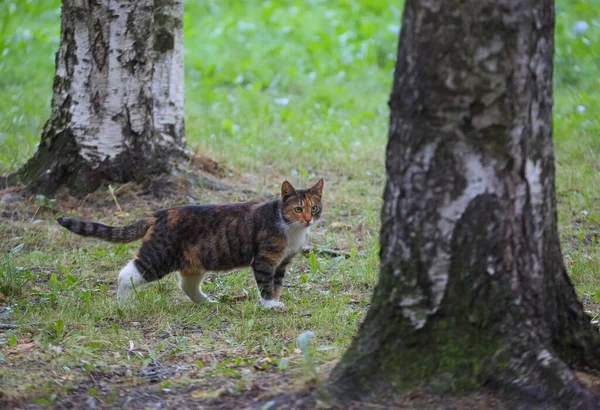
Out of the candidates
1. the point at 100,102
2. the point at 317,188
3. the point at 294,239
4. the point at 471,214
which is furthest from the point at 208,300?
the point at 471,214

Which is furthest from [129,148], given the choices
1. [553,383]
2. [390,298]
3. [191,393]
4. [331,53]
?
[331,53]

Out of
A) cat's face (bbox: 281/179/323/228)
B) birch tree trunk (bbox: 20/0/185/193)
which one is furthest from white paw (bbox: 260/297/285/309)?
birch tree trunk (bbox: 20/0/185/193)

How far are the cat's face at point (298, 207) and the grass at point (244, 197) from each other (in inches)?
19.7

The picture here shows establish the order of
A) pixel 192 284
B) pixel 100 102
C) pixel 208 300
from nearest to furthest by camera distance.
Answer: pixel 208 300, pixel 192 284, pixel 100 102

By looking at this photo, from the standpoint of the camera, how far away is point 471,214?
10.1 ft

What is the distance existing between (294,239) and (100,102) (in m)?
2.57

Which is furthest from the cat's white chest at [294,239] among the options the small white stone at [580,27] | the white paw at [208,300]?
the small white stone at [580,27]

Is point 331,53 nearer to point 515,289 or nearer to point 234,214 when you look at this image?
point 234,214

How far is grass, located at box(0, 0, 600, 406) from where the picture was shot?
4.11m

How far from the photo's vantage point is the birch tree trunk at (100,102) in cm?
695

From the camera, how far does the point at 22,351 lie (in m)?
4.19

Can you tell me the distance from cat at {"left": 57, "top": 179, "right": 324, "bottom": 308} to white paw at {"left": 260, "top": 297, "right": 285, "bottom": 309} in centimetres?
4

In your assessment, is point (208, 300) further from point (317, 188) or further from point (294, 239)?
point (317, 188)

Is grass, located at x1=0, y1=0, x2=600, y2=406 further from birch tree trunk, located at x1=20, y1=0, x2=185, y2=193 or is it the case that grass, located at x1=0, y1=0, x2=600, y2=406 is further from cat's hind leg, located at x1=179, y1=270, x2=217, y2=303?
birch tree trunk, located at x1=20, y1=0, x2=185, y2=193
